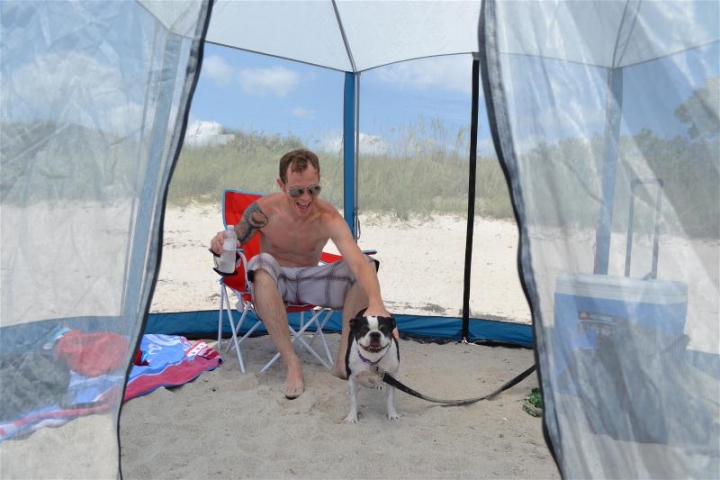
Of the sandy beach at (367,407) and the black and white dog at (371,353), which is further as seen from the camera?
the black and white dog at (371,353)

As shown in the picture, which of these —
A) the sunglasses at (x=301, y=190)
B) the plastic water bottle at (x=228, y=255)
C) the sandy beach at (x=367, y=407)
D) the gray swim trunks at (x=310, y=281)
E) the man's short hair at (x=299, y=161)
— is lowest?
the sandy beach at (x=367, y=407)

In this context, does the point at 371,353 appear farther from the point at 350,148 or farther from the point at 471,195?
the point at 350,148

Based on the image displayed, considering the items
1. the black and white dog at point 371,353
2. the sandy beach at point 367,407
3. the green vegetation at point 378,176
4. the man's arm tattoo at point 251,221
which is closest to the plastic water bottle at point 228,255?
the man's arm tattoo at point 251,221

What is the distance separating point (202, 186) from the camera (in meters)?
4.27

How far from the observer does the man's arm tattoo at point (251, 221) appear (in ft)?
11.9

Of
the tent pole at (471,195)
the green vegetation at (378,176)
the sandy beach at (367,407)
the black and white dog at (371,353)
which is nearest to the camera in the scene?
the sandy beach at (367,407)

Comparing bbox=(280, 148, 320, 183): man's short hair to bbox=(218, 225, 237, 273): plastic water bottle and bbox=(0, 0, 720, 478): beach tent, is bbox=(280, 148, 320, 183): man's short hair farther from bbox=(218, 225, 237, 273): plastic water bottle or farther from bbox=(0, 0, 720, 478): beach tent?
bbox=(0, 0, 720, 478): beach tent

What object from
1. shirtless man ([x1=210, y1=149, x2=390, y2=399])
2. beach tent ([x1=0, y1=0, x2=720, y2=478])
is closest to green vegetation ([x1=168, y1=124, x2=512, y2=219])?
shirtless man ([x1=210, y1=149, x2=390, y2=399])

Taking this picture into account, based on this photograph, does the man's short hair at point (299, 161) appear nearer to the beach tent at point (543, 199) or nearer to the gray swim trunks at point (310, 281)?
the gray swim trunks at point (310, 281)

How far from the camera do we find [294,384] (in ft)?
10.5

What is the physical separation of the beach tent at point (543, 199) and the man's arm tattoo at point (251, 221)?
1.81 metres

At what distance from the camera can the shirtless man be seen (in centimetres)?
324

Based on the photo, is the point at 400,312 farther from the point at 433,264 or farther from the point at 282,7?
the point at 282,7

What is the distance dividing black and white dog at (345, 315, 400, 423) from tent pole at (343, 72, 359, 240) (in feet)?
5.12
